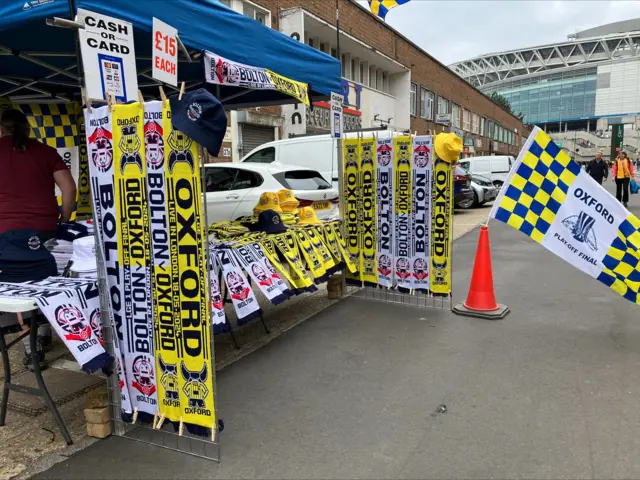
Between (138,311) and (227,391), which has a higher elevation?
(138,311)

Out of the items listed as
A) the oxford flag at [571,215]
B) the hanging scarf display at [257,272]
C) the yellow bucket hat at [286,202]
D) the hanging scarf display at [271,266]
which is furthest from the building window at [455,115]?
the hanging scarf display at [257,272]

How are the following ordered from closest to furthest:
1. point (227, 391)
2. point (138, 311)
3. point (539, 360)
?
point (138, 311)
point (227, 391)
point (539, 360)

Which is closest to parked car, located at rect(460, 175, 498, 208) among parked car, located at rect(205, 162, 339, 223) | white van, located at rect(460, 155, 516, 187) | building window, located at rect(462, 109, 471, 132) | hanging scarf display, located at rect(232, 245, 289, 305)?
white van, located at rect(460, 155, 516, 187)

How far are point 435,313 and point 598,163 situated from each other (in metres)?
14.5

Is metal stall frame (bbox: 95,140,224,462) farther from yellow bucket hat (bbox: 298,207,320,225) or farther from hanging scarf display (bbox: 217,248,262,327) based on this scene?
yellow bucket hat (bbox: 298,207,320,225)

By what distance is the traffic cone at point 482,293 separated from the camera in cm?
530

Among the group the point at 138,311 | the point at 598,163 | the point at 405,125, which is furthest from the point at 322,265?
the point at 405,125

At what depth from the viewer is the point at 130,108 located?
8.87ft

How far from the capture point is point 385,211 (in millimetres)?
5797

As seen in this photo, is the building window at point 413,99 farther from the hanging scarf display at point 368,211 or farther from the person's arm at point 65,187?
the person's arm at point 65,187

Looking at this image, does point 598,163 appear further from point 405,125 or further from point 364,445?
point 364,445

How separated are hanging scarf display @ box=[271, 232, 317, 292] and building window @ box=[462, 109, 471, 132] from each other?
116ft

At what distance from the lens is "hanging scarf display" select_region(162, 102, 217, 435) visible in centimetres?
263

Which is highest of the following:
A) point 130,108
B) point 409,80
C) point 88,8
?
point 409,80
